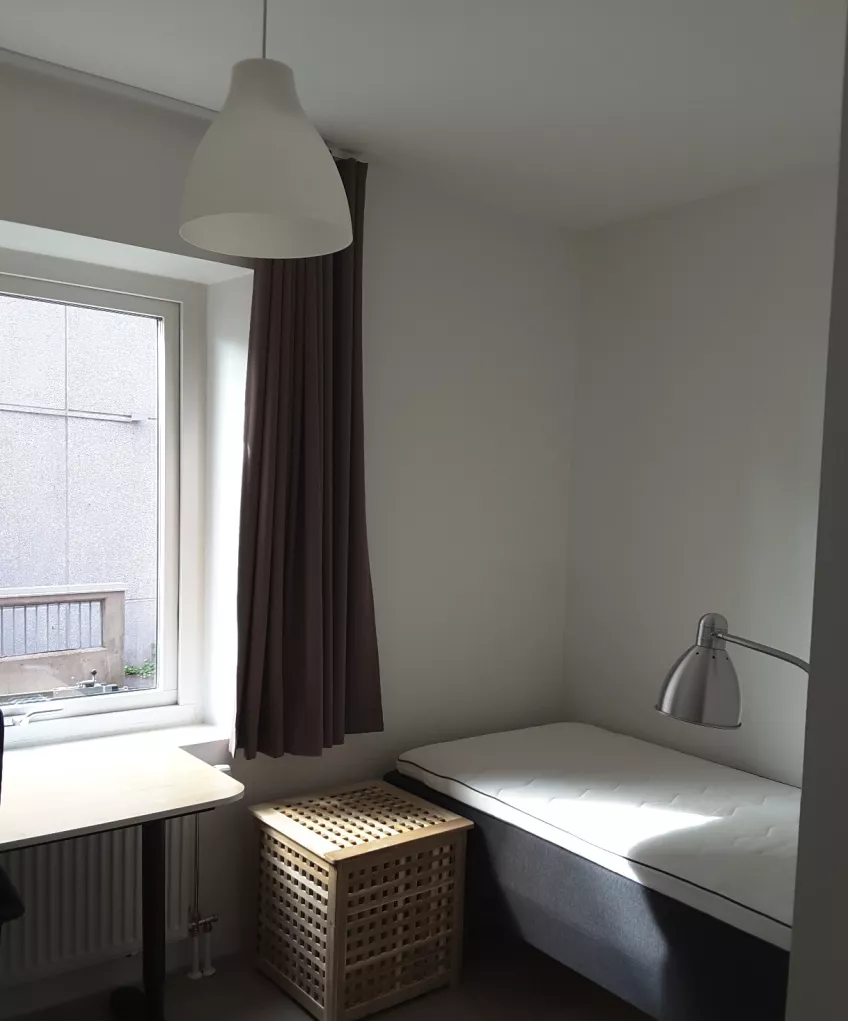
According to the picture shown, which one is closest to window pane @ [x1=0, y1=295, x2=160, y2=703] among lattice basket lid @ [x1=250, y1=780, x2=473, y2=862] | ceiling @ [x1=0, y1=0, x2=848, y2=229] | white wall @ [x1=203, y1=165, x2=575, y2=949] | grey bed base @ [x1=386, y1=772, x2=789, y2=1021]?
white wall @ [x1=203, y1=165, x2=575, y2=949]

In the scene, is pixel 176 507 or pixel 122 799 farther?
pixel 176 507

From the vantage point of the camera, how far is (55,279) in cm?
264

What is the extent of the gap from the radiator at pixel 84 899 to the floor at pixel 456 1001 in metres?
0.16

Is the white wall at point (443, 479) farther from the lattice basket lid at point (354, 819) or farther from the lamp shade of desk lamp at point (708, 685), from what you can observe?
the lamp shade of desk lamp at point (708, 685)

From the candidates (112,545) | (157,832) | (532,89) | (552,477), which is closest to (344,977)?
(157,832)

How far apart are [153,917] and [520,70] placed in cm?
231

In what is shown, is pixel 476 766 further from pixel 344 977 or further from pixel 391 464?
pixel 391 464

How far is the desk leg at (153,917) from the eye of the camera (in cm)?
228

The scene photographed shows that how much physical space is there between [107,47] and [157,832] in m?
1.91

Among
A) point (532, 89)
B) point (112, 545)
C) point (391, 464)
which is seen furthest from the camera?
point (391, 464)

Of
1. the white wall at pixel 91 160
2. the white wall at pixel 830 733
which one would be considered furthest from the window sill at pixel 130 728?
the white wall at pixel 830 733

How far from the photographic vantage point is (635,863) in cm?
220

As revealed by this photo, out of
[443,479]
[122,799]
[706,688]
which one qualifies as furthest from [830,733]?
[443,479]

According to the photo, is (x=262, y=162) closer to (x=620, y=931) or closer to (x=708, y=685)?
(x=708, y=685)
